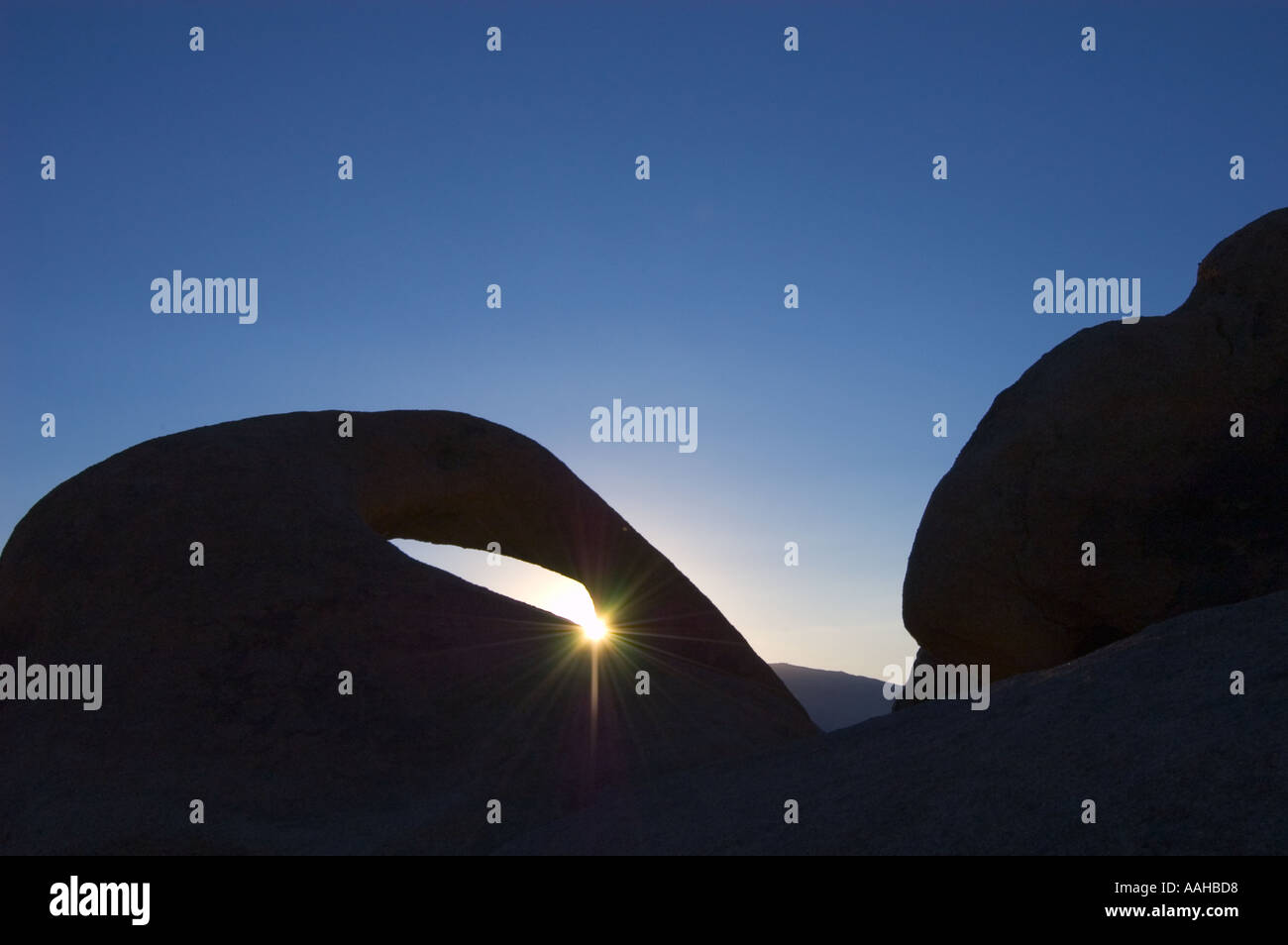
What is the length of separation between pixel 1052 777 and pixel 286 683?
575 centimetres

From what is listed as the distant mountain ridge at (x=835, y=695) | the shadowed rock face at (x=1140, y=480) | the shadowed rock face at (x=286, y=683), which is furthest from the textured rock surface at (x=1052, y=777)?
the distant mountain ridge at (x=835, y=695)

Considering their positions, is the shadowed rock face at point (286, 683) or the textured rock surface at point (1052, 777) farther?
the shadowed rock face at point (286, 683)

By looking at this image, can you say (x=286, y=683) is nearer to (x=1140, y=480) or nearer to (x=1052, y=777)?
(x=1052, y=777)

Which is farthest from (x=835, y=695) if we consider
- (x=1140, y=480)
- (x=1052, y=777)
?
(x=1052, y=777)

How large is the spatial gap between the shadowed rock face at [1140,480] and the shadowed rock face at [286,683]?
266cm

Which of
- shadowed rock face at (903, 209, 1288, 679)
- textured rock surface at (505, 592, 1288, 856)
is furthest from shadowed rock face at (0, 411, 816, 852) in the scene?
shadowed rock face at (903, 209, 1288, 679)

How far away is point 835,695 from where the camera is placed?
57.0m

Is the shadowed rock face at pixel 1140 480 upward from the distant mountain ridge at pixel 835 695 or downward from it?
upward

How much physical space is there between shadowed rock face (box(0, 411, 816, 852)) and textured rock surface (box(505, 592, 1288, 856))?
1139 mm

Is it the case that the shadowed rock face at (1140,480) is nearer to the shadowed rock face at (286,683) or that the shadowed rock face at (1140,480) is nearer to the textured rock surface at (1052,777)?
the shadowed rock face at (286,683)

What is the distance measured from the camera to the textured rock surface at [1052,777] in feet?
13.0

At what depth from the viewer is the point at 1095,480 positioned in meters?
9.71

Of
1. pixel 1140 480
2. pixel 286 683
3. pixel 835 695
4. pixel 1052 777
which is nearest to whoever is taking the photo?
pixel 1052 777

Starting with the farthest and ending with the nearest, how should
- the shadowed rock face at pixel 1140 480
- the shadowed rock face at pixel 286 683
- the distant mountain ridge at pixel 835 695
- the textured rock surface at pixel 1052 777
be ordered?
the distant mountain ridge at pixel 835 695, the shadowed rock face at pixel 1140 480, the shadowed rock face at pixel 286 683, the textured rock surface at pixel 1052 777
